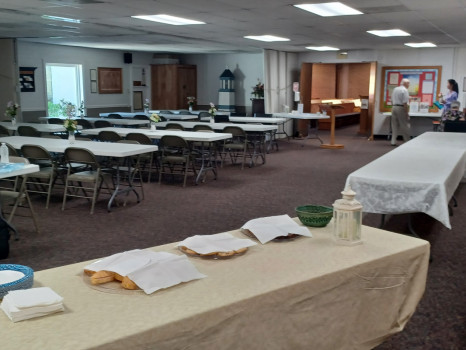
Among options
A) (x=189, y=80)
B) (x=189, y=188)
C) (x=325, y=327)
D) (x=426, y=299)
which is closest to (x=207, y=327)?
(x=325, y=327)

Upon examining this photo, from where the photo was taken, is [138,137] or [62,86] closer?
[138,137]

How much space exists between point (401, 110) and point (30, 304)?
40.6ft

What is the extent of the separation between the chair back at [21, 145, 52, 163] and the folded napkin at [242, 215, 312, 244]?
4.15 meters

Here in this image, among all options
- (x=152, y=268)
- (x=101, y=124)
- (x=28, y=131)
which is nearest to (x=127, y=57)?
(x=101, y=124)

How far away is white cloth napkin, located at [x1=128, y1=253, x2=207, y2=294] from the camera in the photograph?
6.12ft

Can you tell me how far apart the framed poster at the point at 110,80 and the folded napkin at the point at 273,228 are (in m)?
13.0

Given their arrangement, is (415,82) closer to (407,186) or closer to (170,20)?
(170,20)

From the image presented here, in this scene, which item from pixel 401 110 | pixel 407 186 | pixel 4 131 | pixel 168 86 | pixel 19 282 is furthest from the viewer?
pixel 168 86

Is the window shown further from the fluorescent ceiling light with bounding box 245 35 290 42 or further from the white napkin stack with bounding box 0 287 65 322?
the white napkin stack with bounding box 0 287 65 322

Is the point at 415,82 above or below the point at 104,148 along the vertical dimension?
above

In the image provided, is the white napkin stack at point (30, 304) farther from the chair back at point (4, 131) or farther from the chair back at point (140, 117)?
the chair back at point (140, 117)

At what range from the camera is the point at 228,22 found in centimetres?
831

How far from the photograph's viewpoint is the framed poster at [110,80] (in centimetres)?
1478

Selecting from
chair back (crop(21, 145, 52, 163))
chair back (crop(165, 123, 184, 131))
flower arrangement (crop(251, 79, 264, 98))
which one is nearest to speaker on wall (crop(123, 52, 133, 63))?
flower arrangement (crop(251, 79, 264, 98))
